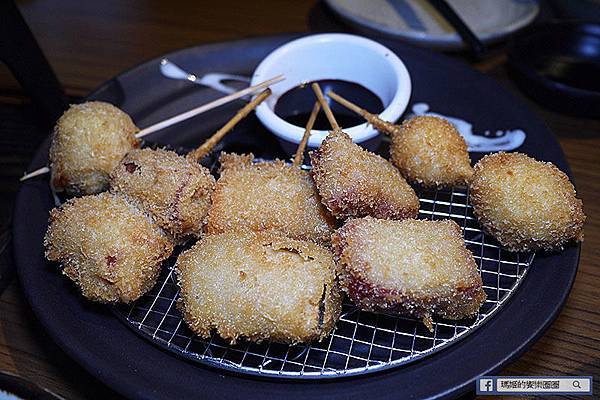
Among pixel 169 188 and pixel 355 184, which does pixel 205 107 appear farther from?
pixel 355 184

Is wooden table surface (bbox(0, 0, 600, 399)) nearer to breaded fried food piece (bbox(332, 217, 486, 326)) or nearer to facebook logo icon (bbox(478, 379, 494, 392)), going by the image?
facebook logo icon (bbox(478, 379, 494, 392))

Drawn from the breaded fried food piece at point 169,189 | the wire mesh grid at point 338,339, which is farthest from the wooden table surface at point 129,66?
the breaded fried food piece at point 169,189

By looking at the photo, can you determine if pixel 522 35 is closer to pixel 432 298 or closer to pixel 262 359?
pixel 432 298

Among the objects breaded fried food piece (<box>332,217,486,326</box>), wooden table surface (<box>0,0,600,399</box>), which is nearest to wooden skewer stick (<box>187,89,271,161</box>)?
breaded fried food piece (<box>332,217,486,326</box>)

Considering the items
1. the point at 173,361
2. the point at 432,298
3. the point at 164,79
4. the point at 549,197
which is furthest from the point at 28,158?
the point at 549,197

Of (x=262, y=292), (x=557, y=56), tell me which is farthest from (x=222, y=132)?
(x=557, y=56)

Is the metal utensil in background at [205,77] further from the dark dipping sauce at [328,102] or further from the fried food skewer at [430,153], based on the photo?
the fried food skewer at [430,153]
